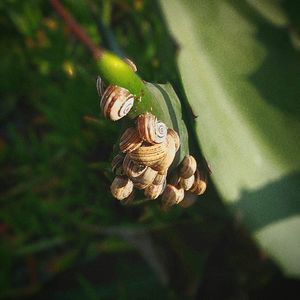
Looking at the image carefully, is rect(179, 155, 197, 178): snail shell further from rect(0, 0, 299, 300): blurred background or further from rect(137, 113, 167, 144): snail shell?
rect(0, 0, 299, 300): blurred background

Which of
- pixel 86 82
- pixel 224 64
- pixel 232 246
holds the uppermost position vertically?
pixel 224 64

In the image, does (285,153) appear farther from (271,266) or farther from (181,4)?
(271,266)

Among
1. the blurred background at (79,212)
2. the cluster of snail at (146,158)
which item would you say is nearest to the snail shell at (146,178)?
the cluster of snail at (146,158)

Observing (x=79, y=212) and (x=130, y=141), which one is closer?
(x=130, y=141)

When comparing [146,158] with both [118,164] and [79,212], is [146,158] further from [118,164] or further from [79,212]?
[79,212]

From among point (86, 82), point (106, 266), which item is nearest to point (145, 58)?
point (86, 82)

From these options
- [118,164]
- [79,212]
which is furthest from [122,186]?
[79,212]

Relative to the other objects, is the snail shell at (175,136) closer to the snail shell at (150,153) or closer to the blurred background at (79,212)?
the snail shell at (150,153)
